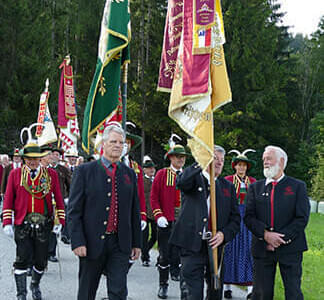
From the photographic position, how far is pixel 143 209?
6.14m

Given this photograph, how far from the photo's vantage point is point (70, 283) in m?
7.03

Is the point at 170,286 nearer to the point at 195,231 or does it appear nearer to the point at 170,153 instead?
the point at 170,153

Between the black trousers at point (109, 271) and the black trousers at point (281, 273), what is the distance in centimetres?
155

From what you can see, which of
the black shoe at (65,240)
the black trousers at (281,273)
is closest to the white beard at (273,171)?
the black trousers at (281,273)

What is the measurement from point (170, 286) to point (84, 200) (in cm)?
320

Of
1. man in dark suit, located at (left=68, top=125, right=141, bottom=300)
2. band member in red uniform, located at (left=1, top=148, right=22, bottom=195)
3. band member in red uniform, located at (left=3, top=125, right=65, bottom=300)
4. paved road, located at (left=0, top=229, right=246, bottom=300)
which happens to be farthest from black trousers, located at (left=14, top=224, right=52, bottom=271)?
band member in red uniform, located at (left=1, top=148, right=22, bottom=195)

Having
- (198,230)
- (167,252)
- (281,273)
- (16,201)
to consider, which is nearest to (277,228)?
(281,273)

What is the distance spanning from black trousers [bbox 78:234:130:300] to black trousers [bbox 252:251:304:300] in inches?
60.9

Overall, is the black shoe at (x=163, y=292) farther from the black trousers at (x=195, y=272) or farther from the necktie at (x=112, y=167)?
the necktie at (x=112, y=167)

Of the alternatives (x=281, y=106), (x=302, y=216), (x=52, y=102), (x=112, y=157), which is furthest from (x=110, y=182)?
(x=281, y=106)

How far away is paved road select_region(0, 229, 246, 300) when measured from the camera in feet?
21.2

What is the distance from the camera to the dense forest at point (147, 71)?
3016 centimetres

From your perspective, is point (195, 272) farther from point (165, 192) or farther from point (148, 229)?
point (148, 229)

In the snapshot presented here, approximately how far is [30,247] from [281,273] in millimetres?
3163
